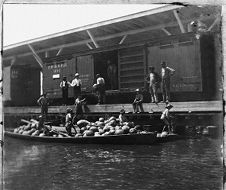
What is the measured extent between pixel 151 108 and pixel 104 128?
103 cm

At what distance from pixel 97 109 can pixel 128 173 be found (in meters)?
1.52

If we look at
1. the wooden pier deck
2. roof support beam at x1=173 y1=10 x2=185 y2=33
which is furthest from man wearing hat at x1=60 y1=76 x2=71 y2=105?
roof support beam at x1=173 y1=10 x2=185 y2=33

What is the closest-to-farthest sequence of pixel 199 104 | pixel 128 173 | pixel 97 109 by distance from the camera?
pixel 128 173 → pixel 199 104 → pixel 97 109

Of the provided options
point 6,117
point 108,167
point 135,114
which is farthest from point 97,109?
point 6,117

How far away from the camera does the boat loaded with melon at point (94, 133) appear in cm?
625

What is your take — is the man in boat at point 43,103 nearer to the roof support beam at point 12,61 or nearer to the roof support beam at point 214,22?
the roof support beam at point 12,61

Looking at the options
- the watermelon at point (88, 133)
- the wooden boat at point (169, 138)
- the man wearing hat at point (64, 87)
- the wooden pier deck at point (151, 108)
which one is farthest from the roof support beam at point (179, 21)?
the watermelon at point (88, 133)

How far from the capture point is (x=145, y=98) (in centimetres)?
623

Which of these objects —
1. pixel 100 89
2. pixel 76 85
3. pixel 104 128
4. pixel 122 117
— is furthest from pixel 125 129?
pixel 76 85

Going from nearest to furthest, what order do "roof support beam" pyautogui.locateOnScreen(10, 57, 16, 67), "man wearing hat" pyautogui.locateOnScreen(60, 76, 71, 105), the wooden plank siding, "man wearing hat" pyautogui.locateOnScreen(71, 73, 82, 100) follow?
"roof support beam" pyautogui.locateOnScreen(10, 57, 16, 67) → "man wearing hat" pyautogui.locateOnScreen(60, 76, 71, 105) → "man wearing hat" pyautogui.locateOnScreen(71, 73, 82, 100) → the wooden plank siding

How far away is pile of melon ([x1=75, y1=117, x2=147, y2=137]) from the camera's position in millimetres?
6309

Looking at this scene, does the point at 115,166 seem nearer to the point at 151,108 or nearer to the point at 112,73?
the point at 151,108

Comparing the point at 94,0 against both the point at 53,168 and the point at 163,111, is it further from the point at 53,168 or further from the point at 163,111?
the point at 53,168

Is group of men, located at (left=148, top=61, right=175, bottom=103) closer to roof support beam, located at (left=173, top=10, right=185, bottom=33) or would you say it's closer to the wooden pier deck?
the wooden pier deck
